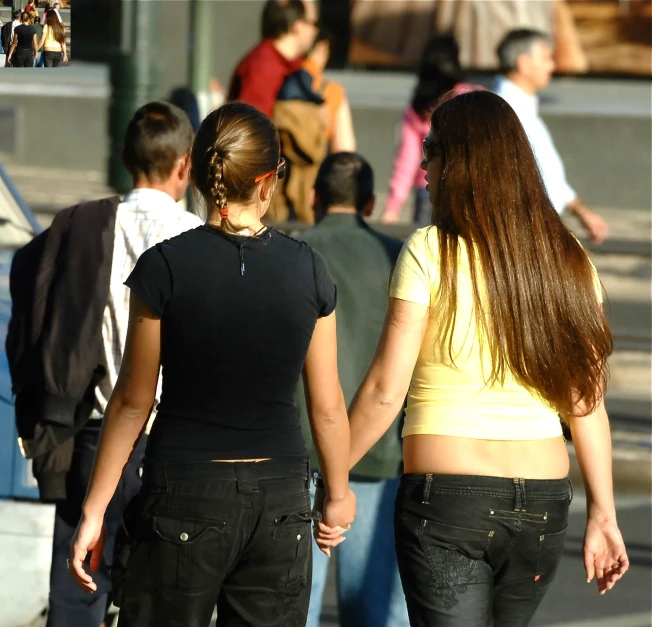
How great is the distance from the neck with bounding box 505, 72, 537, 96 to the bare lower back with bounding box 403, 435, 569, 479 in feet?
14.7

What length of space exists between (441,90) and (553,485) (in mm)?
5251

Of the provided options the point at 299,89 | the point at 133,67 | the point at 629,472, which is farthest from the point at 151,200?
the point at 133,67

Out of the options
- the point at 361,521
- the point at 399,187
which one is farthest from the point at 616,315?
the point at 361,521

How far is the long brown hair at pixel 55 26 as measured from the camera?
253cm

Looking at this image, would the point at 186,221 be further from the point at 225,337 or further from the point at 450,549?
the point at 450,549

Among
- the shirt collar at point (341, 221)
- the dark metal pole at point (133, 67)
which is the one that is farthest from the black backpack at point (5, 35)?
the dark metal pole at point (133, 67)

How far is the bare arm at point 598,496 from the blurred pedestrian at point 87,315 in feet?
4.29

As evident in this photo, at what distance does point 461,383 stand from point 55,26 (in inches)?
45.0

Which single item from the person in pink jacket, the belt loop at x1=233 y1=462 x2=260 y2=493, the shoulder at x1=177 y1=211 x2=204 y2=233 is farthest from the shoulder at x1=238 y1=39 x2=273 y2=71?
the belt loop at x1=233 y1=462 x2=260 y2=493

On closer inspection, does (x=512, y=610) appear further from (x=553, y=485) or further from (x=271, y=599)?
(x=271, y=599)

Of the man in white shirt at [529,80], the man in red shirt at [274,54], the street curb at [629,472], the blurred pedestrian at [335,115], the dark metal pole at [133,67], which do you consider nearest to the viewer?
the man in white shirt at [529,80]

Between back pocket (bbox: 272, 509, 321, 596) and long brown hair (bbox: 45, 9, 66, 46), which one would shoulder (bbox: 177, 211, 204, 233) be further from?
back pocket (bbox: 272, 509, 321, 596)

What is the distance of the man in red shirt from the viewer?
716 cm

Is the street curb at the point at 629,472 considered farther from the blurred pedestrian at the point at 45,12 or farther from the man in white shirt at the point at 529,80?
the blurred pedestrian at the point at 45,12
